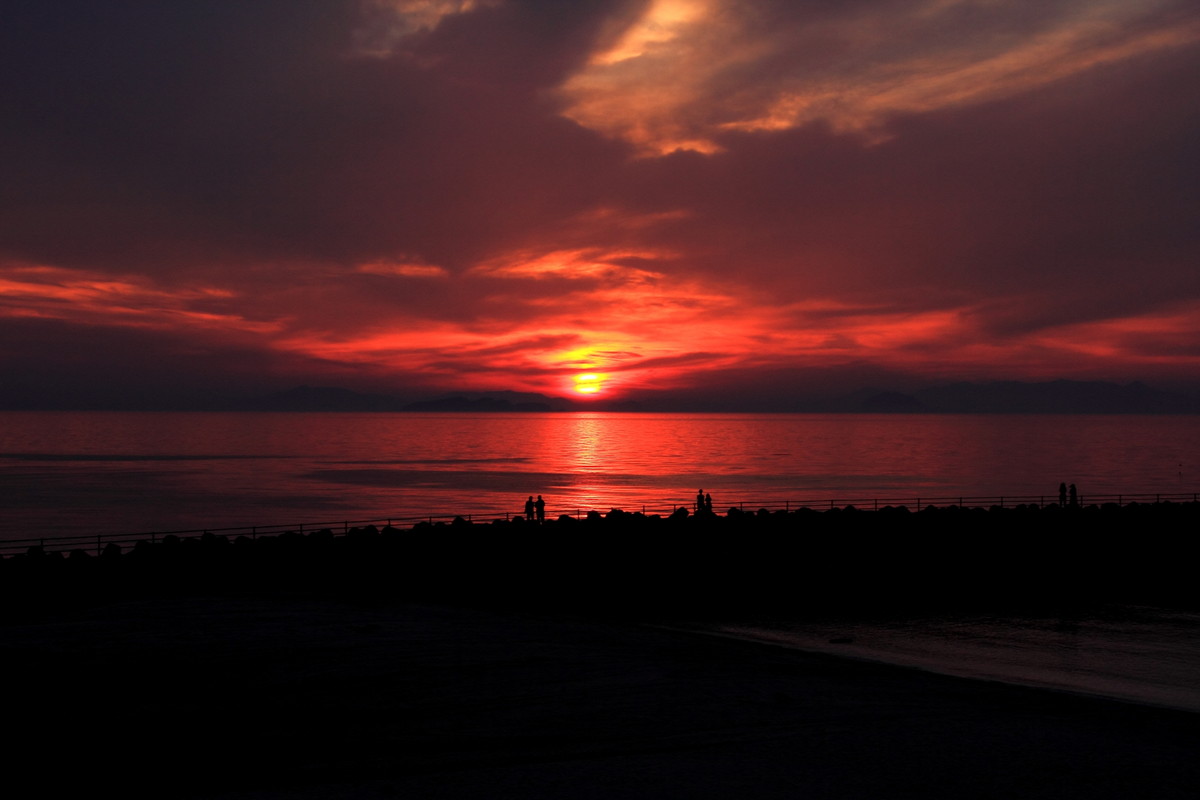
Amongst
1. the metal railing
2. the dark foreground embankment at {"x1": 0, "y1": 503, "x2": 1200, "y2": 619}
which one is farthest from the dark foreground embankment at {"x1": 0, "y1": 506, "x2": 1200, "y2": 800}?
the metal railing

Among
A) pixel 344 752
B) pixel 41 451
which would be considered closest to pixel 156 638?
pixel 344 752

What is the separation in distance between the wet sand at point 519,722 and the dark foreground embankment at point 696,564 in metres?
7.54

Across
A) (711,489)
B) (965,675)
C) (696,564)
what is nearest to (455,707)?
(965,675)

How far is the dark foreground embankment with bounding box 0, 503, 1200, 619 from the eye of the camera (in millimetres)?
26859

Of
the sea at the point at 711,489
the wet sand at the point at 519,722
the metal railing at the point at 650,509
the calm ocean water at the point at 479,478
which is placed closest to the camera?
the wet sand at the point at 519,722

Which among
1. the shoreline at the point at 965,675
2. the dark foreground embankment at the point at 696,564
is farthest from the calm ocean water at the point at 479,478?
the shoreline at the point at 965,675

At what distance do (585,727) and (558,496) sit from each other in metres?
71.8

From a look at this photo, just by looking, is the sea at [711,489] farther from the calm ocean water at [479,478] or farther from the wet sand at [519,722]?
the wet sand at [519,722]

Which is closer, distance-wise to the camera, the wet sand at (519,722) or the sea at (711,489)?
the wet sand at (519,722)

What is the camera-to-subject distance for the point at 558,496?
84688 millimetres

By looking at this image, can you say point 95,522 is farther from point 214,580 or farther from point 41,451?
point 41,451

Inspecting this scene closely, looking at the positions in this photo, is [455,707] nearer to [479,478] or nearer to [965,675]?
[965,675]

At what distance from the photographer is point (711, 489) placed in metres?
93.8

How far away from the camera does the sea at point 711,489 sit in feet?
74.9
